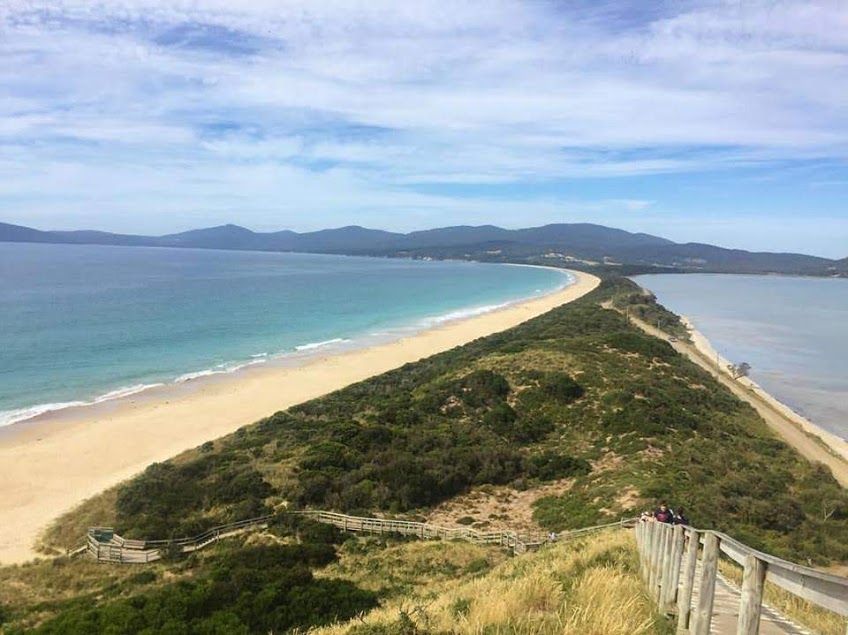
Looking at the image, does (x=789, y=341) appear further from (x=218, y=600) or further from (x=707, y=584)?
(x=707, y=584)

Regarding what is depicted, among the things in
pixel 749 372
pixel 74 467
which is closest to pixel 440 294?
pixel 749 372

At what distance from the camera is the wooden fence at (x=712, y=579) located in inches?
Answer: 114

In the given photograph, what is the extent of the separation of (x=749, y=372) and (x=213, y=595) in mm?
50609

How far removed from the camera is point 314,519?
1702 centimetres

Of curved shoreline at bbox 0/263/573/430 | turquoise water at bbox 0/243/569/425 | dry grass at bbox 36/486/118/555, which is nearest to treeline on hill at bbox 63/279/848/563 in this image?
dry grass at bbox 36/486/118/555

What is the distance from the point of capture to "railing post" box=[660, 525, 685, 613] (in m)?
5.17

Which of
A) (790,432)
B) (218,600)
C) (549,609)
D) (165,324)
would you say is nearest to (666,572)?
(549,609)

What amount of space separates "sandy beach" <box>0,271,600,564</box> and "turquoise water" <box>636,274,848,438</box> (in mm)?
29513

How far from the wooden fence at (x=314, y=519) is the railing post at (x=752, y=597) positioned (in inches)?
458

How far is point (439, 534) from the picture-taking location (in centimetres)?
1619

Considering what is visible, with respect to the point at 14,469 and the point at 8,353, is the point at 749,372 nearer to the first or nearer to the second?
the point at 14,469

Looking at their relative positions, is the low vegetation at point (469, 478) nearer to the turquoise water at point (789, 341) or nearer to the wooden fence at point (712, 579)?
the wooden fence at point (712, 579)

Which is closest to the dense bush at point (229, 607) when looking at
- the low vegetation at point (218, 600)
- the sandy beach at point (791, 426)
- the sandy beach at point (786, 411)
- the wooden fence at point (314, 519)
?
the low vegetation at point (218, 600)

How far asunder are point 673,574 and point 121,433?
2973 cm
